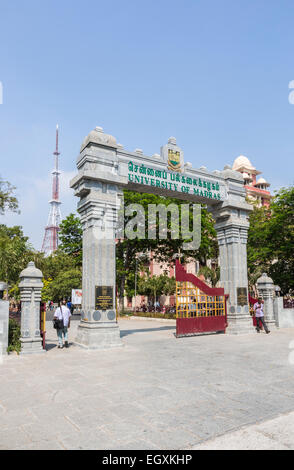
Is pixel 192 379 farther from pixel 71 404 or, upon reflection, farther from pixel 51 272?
pixel 51 272

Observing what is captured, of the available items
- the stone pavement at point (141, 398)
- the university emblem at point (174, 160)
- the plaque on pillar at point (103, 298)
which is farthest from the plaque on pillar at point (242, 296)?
the plaque on pillar at point (103, 298)

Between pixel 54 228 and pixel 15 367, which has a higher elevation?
pixel 54 228

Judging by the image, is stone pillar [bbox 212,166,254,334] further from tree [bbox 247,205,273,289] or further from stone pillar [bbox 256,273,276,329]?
tree [bbox 247,205,273,289]

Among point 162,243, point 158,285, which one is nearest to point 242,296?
point 162,243

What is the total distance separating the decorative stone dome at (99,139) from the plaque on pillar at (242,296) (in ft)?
27.1

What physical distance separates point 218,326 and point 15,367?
9.12 meters

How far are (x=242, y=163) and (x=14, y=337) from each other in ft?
221

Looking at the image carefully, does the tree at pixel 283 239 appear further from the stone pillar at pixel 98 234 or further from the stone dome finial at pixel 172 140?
the stone pillar at pixel 98 234

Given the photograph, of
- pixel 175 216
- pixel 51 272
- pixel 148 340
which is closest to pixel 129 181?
pixel 148 340

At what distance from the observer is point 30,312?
10.3 m

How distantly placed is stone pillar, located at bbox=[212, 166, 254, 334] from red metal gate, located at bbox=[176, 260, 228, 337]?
44 centimetres

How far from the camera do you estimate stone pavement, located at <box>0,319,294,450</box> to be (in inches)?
158

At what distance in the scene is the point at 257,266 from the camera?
27.4 m

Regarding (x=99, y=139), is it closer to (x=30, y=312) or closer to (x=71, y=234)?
(x=30, y=312)
